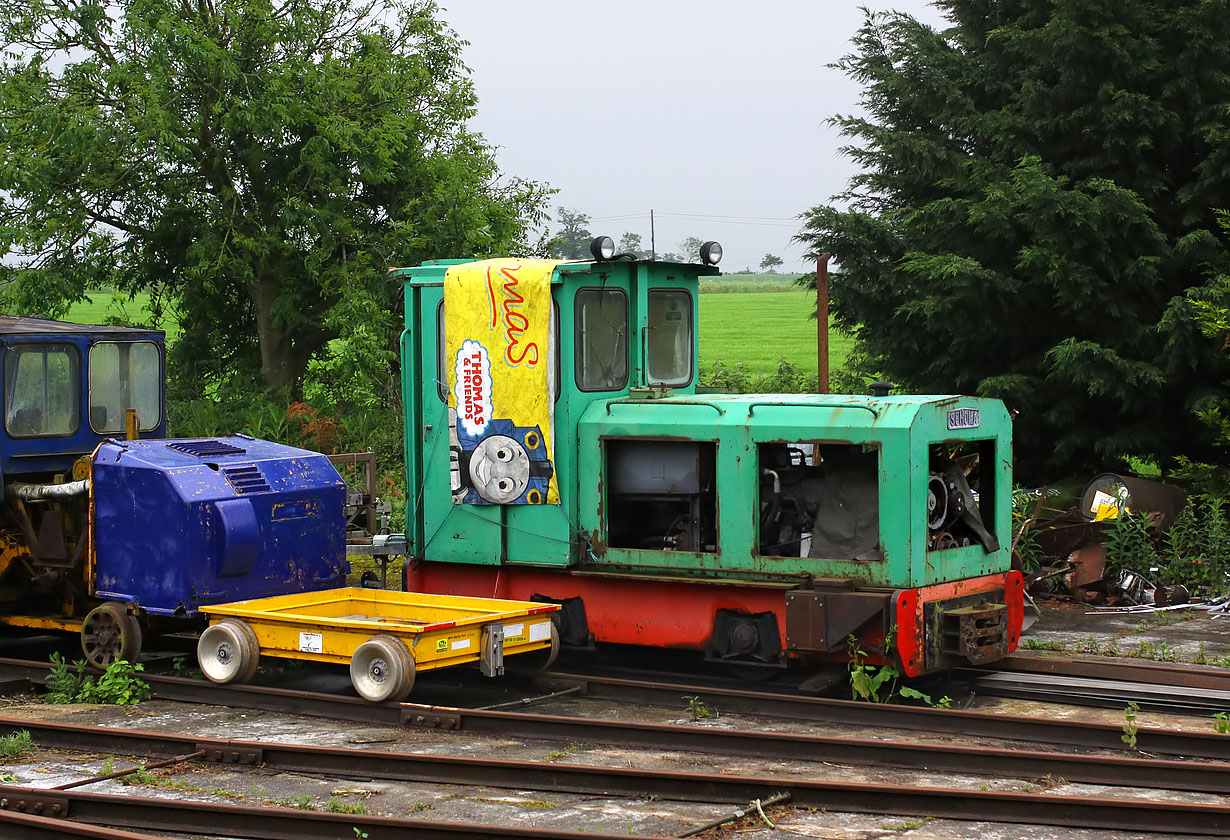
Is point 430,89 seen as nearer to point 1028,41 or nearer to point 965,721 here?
point 1028,41

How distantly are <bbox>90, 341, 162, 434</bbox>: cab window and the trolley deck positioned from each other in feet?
7.48

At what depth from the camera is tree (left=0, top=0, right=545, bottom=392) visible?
2056cm

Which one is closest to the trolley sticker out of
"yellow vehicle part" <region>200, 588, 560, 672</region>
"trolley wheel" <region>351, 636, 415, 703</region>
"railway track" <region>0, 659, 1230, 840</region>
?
"yellow vehicle part" <region>200, 588, 560, 672</region>

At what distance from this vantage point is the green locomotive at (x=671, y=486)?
346 inches

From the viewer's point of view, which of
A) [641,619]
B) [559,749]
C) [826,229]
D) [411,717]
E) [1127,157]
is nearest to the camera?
[559,749]

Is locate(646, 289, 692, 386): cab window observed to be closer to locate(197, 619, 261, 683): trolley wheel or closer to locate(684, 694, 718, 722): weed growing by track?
locate(684, 694, 718, 722): weed growing by track

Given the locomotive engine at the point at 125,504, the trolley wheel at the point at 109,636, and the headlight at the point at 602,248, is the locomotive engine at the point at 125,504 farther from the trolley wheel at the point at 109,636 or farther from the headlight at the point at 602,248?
the headlight at the point at 602,248

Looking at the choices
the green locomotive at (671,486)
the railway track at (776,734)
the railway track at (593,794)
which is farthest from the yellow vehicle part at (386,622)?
the railway track at (593,794)

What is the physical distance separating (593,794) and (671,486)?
10.1 feet

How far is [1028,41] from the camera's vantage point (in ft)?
49.9

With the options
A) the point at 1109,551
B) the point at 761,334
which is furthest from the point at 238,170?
the point at 761,334

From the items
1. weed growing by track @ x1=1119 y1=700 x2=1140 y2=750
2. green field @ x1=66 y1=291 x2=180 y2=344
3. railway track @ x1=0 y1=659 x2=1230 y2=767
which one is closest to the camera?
railway track @ x1=0 y1=659 x2=1230 y2=767

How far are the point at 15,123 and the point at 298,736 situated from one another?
15524 millimetres

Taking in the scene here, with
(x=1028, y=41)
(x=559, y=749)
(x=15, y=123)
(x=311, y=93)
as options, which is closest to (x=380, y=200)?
(x=311, y=93)
